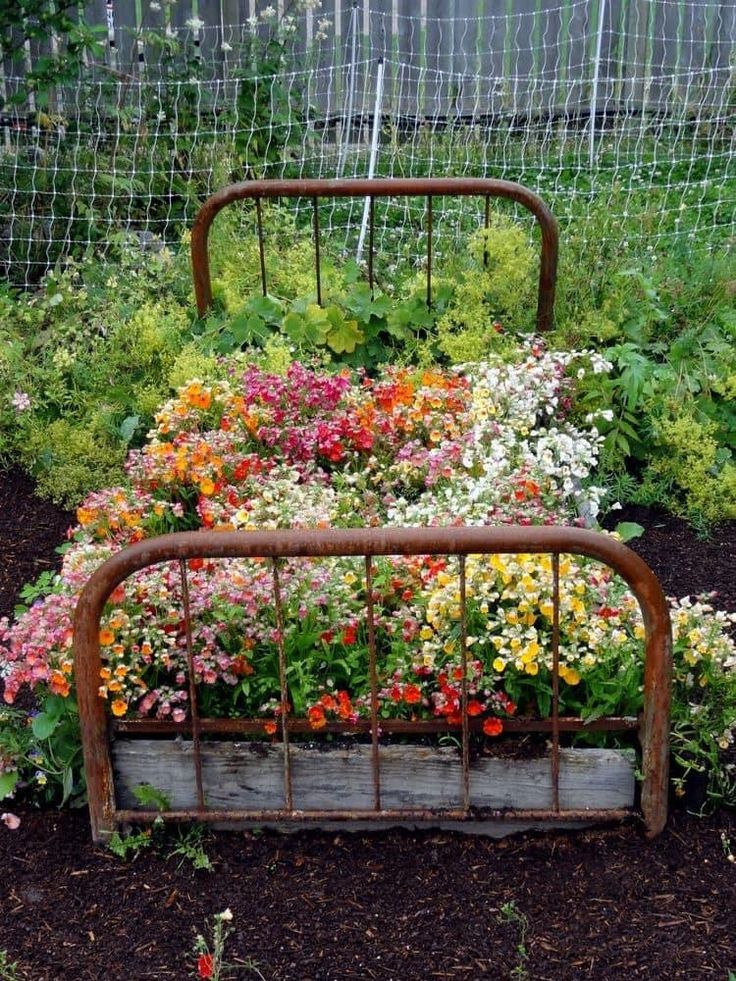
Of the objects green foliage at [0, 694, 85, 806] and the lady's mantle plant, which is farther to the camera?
green foliage at [0, 694, 85, 806]

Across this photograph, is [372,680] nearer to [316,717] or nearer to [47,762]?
[316,717]

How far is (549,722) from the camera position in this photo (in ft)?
10.1

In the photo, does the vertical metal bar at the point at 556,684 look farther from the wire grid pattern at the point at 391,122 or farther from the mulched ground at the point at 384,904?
the wire grid pattern at the point at 391,122

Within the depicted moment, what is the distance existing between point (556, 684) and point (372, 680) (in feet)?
1.50

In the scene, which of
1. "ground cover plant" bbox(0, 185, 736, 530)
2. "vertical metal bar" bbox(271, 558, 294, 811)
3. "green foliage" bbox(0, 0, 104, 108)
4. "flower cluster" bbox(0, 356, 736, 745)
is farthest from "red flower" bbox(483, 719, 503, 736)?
"green foliage" bbox(0, 0, 104, 108)

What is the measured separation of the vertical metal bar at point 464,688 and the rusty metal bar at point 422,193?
8.55ft

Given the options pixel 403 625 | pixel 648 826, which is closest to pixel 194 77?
pixel 403 625

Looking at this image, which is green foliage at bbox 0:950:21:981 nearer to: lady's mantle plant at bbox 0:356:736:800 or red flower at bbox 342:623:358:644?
lady's mantle plant at bbox 0:356:736:800

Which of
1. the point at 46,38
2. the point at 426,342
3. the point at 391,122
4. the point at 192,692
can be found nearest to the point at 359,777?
the point at 192,692

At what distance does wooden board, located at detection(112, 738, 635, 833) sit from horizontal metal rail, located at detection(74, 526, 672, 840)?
36 millimetres

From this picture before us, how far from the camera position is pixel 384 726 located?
10.2 feet

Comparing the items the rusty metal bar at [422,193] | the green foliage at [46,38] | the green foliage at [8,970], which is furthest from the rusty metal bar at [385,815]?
the green foliage at [46,38]

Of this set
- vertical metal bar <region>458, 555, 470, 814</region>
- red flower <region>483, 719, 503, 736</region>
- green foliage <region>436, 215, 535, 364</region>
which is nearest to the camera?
vertical metal bar <region>458, 555, 470, 814</region>

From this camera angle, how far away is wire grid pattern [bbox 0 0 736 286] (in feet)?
24.6
